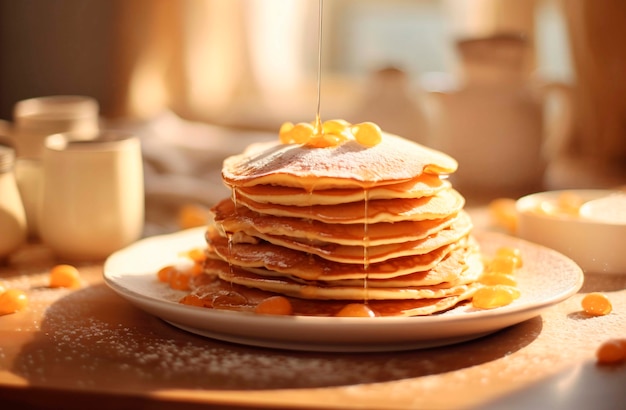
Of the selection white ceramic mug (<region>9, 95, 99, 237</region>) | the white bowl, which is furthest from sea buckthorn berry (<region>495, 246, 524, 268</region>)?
white ceramic mug (<region>9, 95, 99, 237</region>)

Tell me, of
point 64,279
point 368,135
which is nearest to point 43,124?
point 64,279

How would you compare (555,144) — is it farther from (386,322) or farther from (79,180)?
(386,322)

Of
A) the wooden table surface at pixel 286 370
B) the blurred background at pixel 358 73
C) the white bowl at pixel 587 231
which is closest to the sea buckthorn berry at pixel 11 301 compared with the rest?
the wooden table surface at pixel 286 370

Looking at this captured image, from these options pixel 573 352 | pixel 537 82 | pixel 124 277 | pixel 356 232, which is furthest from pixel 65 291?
pixel 537 82

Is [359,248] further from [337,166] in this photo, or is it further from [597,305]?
[597,305]

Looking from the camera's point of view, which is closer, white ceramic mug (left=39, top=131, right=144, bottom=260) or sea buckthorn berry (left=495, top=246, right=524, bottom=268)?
sea buckthorn berry (left=495, top=246, right=524, bottom=268)

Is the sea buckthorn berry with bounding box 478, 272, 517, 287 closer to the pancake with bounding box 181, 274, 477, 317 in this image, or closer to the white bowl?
the pancake with bounding box 181, 274, 477, 317
